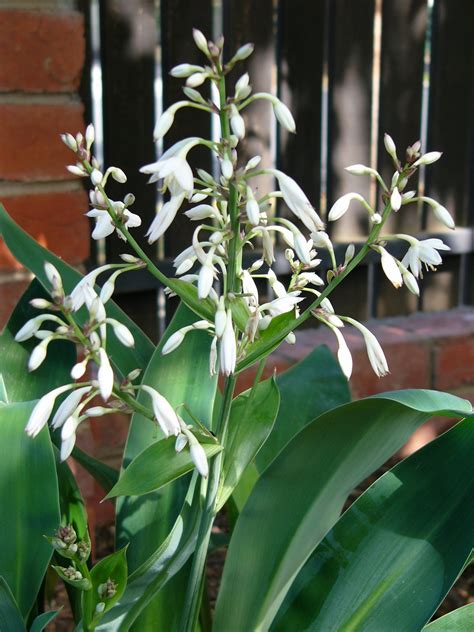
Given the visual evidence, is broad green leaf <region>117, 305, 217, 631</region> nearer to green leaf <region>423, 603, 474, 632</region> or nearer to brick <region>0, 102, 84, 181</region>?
green leaf <region>423, 603, 474, 632</region>

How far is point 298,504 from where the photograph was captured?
→ 1.09 m

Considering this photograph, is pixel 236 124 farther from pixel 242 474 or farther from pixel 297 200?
pixel 242 474

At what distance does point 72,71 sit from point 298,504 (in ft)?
3.44

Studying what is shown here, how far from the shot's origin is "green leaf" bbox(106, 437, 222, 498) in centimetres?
88

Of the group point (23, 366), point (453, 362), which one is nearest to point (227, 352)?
point (23, 366)

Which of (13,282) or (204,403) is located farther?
(13,282)

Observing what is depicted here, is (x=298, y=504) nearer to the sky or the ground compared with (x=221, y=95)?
nearer to the ground

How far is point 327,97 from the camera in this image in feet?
7.74

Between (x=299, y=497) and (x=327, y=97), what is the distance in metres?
1.52

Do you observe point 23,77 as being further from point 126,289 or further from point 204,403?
point 204,403

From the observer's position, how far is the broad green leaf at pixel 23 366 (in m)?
1.27

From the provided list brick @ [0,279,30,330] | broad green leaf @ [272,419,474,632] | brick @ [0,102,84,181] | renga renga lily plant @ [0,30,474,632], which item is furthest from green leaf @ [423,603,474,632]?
brick @ [0,102,84,181]

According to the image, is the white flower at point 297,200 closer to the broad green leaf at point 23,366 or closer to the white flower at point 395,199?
the white flower at point 395,199

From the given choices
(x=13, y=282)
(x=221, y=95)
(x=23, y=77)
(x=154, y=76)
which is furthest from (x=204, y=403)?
(x=154, y=76)
